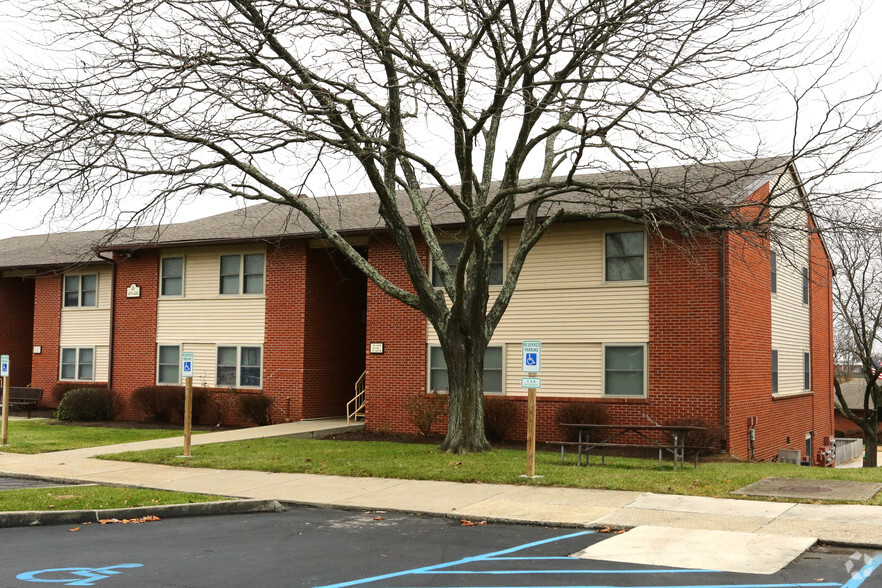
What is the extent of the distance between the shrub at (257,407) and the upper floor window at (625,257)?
9.83 meters

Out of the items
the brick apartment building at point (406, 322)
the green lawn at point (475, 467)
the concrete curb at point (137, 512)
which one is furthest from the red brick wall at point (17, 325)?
the concrete curb at point (137, 512)

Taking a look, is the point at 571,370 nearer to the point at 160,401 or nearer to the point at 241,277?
the point at 241,277

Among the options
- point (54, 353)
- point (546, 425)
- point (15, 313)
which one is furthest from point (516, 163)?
point (15, 313)

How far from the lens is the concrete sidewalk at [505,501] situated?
9.89m

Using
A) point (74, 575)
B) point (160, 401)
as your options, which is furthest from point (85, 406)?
point (74, 575)

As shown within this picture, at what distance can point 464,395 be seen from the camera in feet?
55.2

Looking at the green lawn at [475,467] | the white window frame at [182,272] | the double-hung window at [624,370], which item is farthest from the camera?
the white window frame at [182,272]

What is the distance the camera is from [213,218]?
98.8ft

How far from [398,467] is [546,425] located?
6289mm

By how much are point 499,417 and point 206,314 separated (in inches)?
393

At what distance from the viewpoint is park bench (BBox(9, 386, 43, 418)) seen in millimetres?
27594

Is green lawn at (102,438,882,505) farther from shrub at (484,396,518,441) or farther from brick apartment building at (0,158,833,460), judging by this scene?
brick apartment building at (0,158,833,460)

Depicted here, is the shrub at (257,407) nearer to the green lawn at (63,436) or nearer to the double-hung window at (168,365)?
the green lawn at (63,436)

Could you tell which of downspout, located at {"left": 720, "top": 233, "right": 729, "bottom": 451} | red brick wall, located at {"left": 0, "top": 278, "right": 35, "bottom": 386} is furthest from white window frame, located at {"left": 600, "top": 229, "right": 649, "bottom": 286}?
red brick wall, located at {"left": 0, "top": 278, "right": 35, "bottom": 386}
